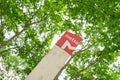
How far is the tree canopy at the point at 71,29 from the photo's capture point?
487 inches

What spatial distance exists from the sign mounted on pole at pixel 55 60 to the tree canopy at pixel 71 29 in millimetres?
9660

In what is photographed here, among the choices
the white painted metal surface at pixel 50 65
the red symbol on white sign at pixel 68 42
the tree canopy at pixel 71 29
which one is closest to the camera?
the white painted metal surface at pixel 50 65

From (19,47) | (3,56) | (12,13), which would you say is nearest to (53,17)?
(12,13)

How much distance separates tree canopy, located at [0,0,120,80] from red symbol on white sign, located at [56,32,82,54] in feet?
31.6

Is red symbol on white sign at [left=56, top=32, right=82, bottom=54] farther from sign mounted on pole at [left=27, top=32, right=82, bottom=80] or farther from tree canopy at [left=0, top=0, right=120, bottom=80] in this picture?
tree canopy at [left=0, top=0, right=120, bottom=80]

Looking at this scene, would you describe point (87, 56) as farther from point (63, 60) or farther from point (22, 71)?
point (63, 60)

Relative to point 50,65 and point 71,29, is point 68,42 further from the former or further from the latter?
point 71,29

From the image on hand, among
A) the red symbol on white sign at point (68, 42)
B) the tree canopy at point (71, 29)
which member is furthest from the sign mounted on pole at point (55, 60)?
the tree canopy at point (71, 29)

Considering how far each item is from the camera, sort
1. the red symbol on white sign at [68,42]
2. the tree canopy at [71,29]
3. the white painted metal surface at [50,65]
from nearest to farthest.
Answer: the white painted metal surface at [50,65] < the red symbol on white sign at [68,42] < the tree canopy at [71,29]

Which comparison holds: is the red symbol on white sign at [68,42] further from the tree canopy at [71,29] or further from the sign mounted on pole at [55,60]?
the tree canopy at [71,29]

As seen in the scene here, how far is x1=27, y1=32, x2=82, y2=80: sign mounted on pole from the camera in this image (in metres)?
2.26

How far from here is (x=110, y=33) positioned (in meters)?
14.9

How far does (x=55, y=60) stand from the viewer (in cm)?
233

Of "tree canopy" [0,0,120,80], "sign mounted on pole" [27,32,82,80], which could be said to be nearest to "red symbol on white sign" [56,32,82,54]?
"sign mounted on pole" [27,32,82,80]
